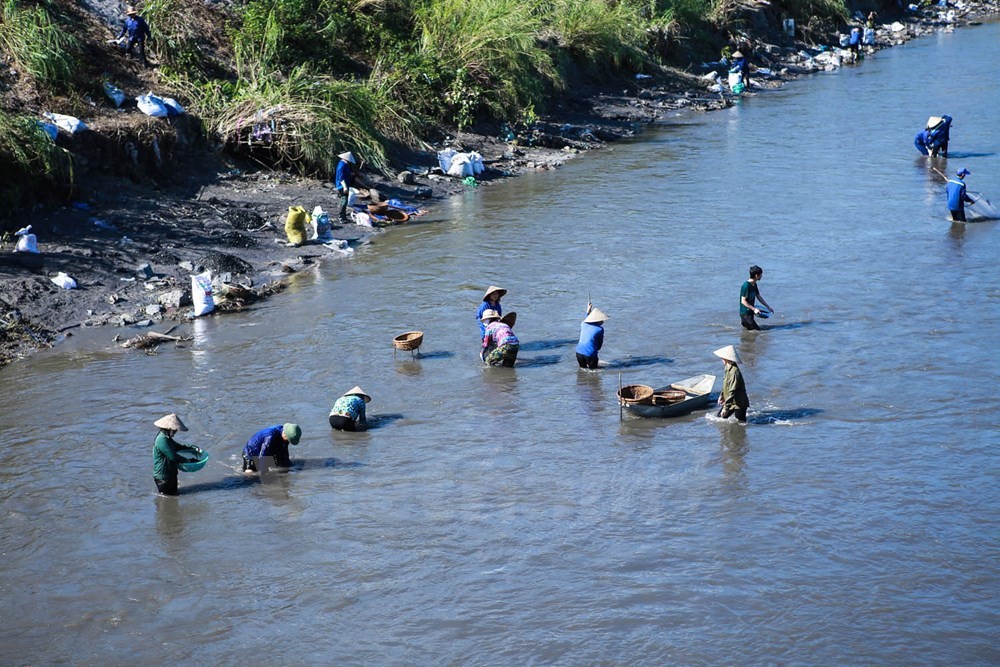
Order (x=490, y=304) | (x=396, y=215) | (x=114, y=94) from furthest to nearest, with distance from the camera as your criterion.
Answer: (x=396, y=215), (x=114, y=94), (x=490, y=304)

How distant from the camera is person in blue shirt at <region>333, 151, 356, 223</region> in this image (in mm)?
21141

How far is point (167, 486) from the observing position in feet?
36.7

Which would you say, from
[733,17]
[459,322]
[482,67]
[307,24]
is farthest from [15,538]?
[733,17]

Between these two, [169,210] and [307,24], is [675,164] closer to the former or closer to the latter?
[307,24]

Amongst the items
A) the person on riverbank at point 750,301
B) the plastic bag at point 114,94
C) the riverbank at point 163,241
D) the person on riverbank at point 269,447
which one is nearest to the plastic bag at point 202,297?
the riverbank at point 163,241

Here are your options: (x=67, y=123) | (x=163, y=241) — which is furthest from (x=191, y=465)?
(x=67, y=123)

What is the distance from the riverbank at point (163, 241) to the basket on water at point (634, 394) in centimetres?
706

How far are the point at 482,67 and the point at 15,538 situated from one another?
66.5 ft

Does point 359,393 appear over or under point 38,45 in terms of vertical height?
under

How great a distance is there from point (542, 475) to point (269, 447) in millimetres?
2910

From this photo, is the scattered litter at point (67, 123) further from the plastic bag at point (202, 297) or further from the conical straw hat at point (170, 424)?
the conical straw hat at point (170, 424)

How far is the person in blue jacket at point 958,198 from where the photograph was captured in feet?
65.6

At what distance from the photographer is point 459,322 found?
53.5 ft

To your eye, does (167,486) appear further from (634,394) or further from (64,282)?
(64,282)
